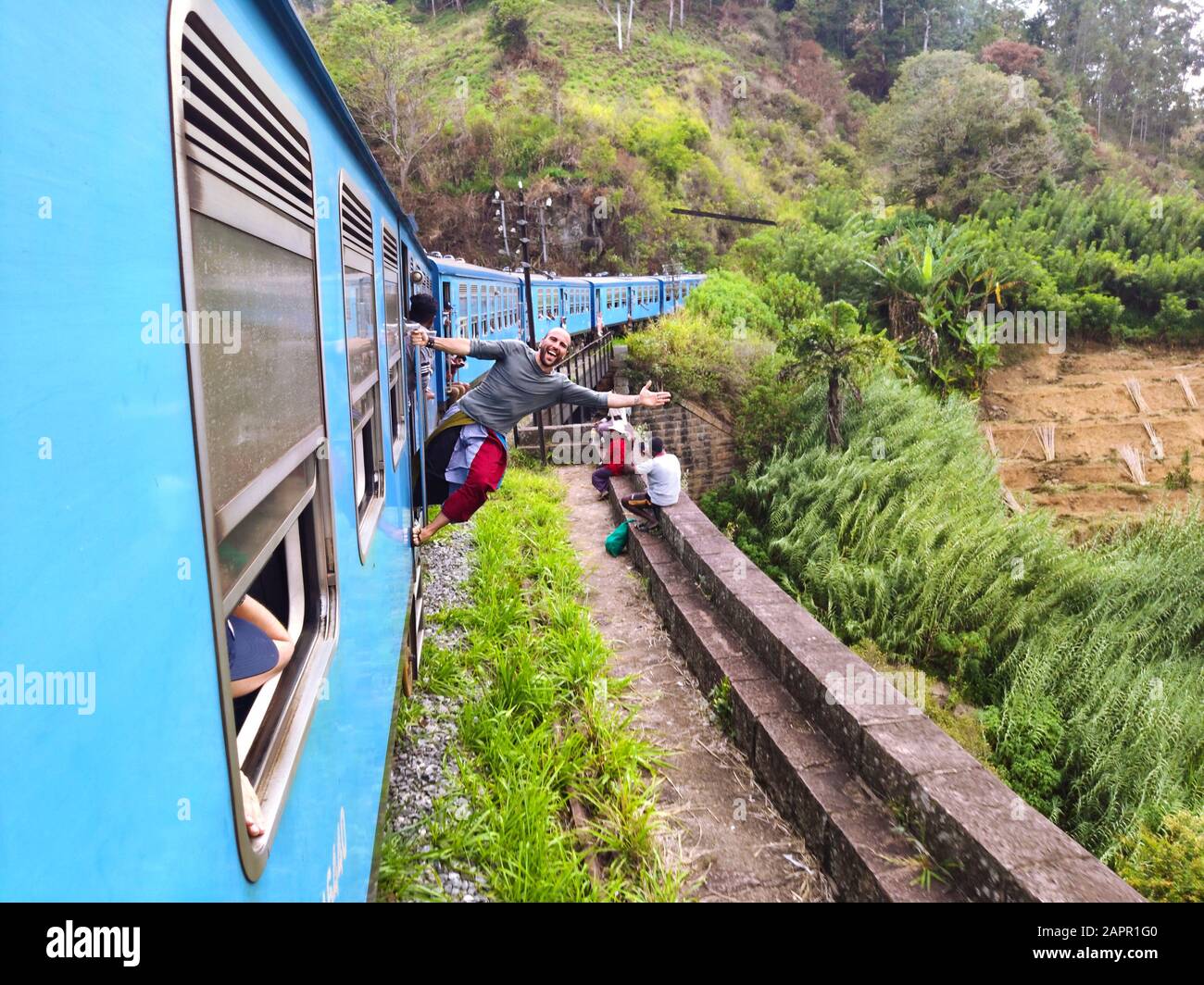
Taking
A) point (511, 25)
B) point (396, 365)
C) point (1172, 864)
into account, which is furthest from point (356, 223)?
point (511, 25)

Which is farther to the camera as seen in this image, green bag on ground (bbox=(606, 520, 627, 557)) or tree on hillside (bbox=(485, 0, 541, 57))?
tree on hillside (bbox=(485, 0, 541, 57))

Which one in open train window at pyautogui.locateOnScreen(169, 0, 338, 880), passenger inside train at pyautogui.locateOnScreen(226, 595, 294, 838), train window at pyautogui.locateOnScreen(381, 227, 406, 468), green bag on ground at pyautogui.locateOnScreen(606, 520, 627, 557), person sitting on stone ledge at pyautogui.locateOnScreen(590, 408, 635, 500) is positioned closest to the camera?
open train window at pyautogui.locateOnScreen(169, 0, 338, 880)

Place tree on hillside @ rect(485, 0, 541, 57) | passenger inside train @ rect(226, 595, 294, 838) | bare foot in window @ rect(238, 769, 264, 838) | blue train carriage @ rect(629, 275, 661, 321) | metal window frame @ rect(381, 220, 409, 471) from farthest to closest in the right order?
tree on hillside @ rect(485, 0, 541, 57) → blue train carriage @ rect(629, 275, 661, 321) → metal window frame @ rect(381, 220, 409, 471) → passenger inside train @ rect(226, 595, 294, 838) → bare foot in window @ rect(238, 769, 264, 838)

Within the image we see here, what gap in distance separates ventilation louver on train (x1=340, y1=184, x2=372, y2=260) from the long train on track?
0.56 meters

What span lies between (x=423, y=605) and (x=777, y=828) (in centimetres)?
279

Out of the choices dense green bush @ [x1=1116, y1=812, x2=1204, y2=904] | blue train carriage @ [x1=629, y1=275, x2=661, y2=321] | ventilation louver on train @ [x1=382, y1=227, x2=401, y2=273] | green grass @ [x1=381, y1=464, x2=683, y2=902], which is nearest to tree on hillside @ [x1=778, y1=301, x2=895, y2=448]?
green grass @ [x1=381, y1=464, x2=683, y2=902]

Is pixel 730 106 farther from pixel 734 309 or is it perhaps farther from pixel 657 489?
pixel 657 489

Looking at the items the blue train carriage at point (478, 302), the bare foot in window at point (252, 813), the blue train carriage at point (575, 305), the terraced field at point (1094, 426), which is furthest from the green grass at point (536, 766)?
the terraced field at point (1094, 426)

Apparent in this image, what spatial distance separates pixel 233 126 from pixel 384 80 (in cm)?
3407

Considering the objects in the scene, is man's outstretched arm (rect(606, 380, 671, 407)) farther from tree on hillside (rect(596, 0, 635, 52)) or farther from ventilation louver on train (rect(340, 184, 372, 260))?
tree on hillside (rect(596, 0, 635, 52))

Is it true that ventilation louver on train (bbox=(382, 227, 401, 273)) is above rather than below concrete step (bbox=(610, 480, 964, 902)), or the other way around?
above

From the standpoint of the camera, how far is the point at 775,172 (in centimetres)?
4009

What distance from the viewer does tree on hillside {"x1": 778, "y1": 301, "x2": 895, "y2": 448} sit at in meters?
9.79

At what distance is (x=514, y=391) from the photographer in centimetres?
380
